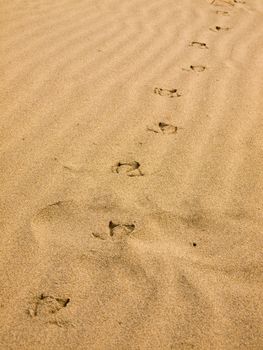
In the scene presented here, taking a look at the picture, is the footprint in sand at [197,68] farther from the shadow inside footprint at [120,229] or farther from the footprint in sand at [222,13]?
the shadow inside footprint at [120,229]

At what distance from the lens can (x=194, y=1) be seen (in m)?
4.11

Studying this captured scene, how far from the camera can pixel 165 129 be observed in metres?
2.26

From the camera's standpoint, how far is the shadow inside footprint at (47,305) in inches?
54.2

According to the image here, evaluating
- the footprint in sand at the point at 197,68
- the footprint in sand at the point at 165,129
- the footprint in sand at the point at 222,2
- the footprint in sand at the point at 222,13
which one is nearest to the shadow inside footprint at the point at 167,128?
the footprint in sand at the point at 165,129

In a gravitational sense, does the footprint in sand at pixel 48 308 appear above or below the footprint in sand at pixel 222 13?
below

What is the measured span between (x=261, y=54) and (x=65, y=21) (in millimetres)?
1534

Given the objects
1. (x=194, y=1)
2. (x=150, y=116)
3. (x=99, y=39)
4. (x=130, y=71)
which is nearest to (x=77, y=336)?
(x=150, y=116)

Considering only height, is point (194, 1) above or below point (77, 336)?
above

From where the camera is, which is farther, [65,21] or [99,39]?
[65,21]

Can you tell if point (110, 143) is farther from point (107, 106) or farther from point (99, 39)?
point (99, 39)

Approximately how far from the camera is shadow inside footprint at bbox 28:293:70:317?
4.51 feet

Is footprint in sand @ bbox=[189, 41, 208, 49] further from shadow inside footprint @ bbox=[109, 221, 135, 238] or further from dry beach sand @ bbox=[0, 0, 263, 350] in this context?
shadow inside footprint @ bbox=[109, 221, 135, 238]

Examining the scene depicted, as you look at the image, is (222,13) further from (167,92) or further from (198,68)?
(167,92)

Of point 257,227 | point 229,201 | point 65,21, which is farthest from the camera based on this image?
point 65,21
